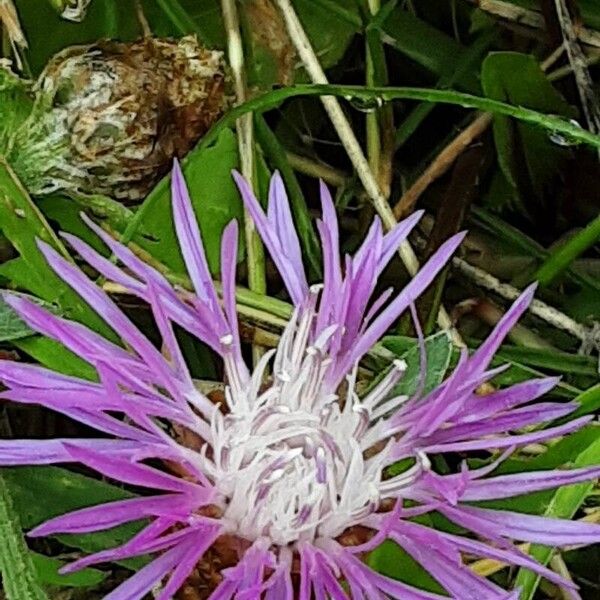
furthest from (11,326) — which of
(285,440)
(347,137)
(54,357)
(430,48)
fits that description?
(430,48)

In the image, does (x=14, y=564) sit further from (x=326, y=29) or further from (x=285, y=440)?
(x=326, y=29)

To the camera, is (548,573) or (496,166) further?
(496,166)

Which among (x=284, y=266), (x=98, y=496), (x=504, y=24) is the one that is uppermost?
(x=504, y=24)

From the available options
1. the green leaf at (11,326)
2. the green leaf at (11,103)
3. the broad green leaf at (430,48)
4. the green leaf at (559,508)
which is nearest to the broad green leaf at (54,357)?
the green leaf at (11,326)

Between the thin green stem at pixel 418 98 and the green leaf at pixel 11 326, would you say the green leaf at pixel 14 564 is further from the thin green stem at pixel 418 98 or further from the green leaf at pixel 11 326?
the thin green stem at pixel 418 98

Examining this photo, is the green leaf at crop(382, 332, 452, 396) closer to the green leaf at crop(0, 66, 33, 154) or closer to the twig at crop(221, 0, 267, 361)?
the twig at crop(221, 0, 267, 361)

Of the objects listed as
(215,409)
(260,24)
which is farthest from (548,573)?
(260,24)

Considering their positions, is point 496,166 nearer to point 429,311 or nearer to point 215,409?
point 429,311
